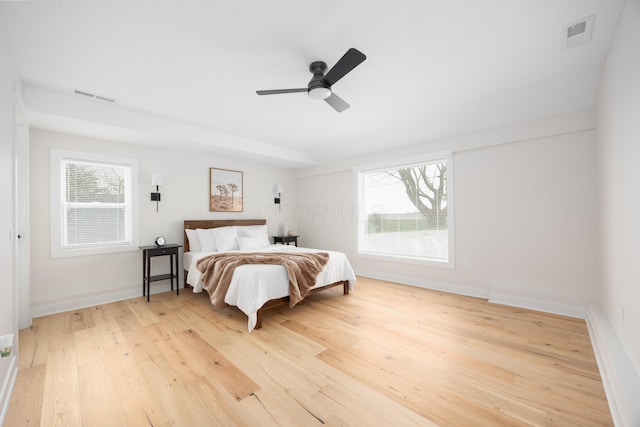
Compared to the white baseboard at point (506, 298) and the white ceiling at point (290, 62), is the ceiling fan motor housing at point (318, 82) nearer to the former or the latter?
the white ceiling at point (290, 62)

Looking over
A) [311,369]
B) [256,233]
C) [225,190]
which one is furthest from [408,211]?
[225,190]

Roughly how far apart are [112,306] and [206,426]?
2.89 metres

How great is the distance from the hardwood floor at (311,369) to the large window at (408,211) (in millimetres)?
1245

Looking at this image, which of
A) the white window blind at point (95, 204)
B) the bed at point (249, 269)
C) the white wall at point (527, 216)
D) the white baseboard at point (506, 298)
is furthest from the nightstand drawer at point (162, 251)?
the white wall at point (527, 216)

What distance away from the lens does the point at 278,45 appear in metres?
2.08

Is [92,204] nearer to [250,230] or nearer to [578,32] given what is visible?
[250,230]

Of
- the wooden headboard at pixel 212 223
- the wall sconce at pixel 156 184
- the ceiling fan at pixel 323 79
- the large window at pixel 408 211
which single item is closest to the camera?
the ceiling fan at pixel 323 79

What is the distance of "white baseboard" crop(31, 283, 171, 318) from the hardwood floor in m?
0.17

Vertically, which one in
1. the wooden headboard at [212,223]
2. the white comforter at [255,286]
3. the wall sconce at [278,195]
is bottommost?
the white comforter at [255,286]

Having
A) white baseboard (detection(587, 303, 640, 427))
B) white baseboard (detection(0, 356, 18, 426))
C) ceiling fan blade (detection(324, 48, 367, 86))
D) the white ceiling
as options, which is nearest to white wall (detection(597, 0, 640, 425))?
white baseboard (detection(587, 303, 640, 427))

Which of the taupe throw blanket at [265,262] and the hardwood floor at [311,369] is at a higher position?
the taupe throw blanket at [265,262]

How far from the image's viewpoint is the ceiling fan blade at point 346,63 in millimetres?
1817

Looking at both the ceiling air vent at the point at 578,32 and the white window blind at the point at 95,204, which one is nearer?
the ceiling air vent at the point at 578,32

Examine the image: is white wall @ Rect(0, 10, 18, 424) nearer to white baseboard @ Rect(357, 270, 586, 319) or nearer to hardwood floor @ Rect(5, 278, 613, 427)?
hardwood floor @ Rect(5, 278, 613, 427)
